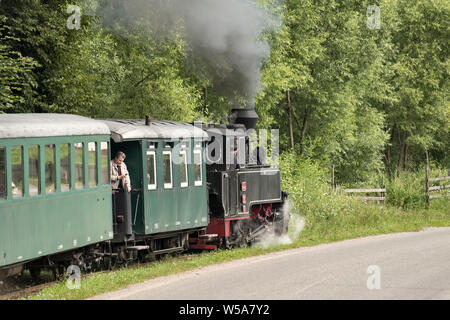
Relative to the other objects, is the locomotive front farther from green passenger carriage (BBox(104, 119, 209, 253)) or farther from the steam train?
green passenger carriage (BBox(104, 119, 209, 253))

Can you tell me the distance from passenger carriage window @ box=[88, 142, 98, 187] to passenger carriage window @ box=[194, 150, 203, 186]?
3532mm

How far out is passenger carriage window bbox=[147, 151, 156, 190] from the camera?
1672 centimetres

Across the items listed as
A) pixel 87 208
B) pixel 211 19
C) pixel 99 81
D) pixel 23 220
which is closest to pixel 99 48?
pixel 99 81

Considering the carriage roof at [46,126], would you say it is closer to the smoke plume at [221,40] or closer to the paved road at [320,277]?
the paved road at [320,277]

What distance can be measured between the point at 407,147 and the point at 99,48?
3119 centimetres

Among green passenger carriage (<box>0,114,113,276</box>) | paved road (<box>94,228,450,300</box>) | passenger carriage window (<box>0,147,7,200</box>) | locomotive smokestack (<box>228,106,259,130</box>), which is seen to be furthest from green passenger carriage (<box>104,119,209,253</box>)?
passenger carriage window (<box>0,147,7,200</box>)

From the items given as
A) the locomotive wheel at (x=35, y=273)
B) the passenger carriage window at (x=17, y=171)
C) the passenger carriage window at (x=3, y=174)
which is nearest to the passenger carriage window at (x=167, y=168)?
the locomotive wheel at (x=35, y=273)

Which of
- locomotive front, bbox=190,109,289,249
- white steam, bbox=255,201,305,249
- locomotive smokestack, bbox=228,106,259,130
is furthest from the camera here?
white steam, bbox=255,201,305,249

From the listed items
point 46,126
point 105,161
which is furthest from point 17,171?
point 105,161

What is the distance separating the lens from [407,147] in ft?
175

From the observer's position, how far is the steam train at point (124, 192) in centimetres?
1277

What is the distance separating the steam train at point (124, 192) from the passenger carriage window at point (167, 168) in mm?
36

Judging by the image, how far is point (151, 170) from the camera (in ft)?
55.2
